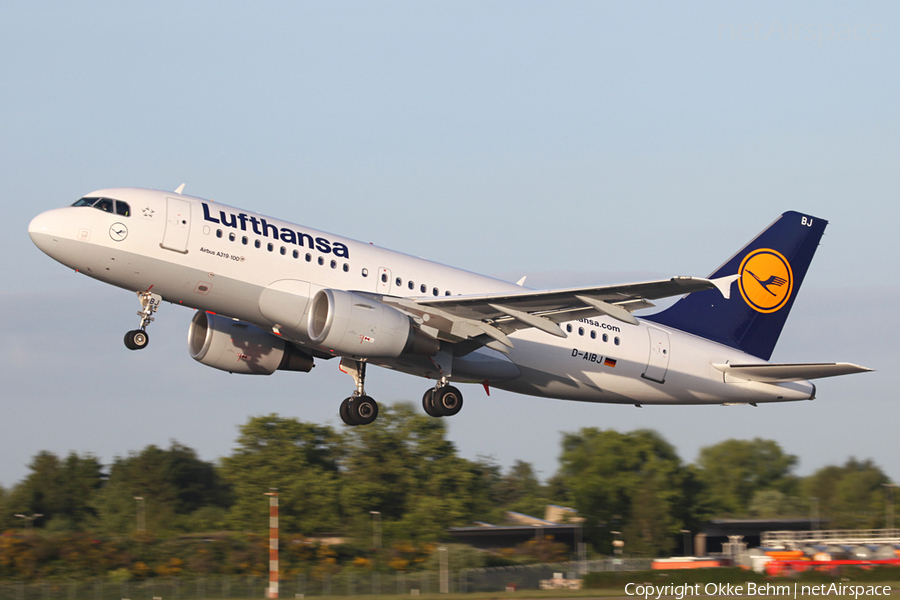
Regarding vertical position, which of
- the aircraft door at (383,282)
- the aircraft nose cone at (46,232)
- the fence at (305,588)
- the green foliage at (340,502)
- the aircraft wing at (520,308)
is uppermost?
the aircraft nose cone at (46,232)

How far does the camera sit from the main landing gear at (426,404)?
30141 millimetres

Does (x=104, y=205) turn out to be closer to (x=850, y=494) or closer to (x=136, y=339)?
(x=136, y=339)

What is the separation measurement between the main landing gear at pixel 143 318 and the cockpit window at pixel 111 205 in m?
2.21

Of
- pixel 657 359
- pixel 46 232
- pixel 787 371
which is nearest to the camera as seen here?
pixel 46 232

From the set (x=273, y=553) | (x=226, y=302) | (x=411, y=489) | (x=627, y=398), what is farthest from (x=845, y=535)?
(x=226, y=302)

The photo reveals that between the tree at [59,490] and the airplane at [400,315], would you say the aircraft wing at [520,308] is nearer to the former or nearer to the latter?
the airplane at [400,315]

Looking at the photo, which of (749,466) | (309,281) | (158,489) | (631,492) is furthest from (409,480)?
(749,466)

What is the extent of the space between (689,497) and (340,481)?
25733 mm

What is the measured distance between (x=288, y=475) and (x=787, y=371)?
47.8 meters

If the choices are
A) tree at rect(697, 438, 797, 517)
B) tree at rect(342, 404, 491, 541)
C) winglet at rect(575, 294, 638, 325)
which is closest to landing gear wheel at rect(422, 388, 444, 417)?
winglet at rect(575, 294, 638, 325)

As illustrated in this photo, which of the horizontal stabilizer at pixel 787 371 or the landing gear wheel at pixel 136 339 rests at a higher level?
the landing gear wheel at pixel 136 339

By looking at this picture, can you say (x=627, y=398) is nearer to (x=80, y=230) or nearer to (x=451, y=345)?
(x=451, y=345)

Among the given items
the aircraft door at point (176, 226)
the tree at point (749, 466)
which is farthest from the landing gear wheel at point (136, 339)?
the tree at point (749, 466)

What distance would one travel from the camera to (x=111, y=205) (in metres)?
27.4
